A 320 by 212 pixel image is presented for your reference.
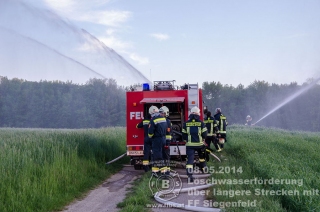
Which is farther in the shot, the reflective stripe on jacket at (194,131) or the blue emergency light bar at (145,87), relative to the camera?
the blue emergency light bar at (145,87)

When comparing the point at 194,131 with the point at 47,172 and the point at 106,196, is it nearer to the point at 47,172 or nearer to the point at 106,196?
the point at 106,196

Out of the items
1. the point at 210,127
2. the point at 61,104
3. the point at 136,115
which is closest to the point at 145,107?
the point at 136,115

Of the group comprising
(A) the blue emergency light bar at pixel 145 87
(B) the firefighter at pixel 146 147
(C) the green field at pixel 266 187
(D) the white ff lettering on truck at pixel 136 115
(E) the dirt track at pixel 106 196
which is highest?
(A) the blue emergency light bar at pixel 145 87

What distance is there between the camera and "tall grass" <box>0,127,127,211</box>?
6.97 metres

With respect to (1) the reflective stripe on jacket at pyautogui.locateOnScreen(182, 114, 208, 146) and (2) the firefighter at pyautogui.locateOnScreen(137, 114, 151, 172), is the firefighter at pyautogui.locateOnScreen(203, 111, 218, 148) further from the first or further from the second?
(1) the reflective stripe on jacket at pyautogui.locateOnScreen(182, 114, 208, 146)

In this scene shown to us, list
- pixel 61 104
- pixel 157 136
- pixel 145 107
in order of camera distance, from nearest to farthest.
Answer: pixel 157 136, pixel 145 107, pixel 61 104

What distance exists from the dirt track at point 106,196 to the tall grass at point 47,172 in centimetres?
27

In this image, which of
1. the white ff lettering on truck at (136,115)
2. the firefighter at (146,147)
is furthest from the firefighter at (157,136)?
the white ff lettering on truck at (136,115)

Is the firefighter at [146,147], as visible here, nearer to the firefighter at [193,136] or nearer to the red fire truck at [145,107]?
the red fire truck at [145,107]

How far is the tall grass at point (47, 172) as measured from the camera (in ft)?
22.9

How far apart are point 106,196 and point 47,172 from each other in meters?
1.50

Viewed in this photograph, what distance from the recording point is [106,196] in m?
8.30

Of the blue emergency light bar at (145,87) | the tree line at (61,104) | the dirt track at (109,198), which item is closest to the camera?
the dirt track at (109,198)

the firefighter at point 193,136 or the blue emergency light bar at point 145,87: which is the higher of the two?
the blue emergency light bar at point 145,87
